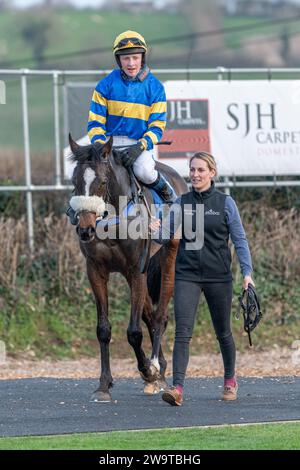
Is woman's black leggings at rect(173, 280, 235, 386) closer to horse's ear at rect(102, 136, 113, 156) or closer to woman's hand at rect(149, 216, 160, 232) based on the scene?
woman's hand at rect(149, 216, 160, 232)

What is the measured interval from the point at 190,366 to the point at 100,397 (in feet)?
14.5

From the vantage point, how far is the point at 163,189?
11492 millimetres

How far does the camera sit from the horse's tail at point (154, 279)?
12.0m

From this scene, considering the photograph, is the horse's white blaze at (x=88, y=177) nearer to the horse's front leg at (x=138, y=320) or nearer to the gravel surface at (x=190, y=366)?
the horse's front leg at (x=138, y=320)

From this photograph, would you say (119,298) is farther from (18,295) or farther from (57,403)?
(57,403)

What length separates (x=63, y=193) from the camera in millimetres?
16125

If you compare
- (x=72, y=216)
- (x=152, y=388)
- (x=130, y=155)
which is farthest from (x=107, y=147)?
(x=152, y=388)

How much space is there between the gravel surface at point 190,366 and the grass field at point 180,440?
449cm

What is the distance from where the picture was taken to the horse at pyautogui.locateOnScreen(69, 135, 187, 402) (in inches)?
391

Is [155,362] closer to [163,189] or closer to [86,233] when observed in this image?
[163,189]

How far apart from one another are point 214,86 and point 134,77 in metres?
5.18

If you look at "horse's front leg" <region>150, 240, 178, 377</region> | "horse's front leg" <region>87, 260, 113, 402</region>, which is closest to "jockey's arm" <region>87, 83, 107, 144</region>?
"horse's front leg" <region>87, 260, 113, 402</region>

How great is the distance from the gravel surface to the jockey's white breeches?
2.73 m
